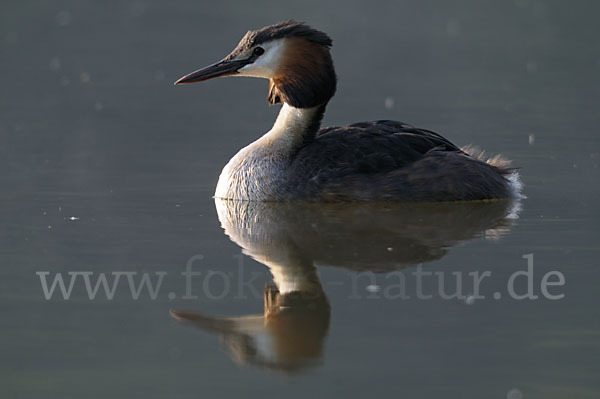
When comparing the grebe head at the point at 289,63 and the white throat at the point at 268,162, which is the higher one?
the grebe head at the point at 289,63

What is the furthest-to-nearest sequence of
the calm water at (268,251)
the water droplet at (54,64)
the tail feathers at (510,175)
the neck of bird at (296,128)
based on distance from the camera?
the water droplet at (54,64)
the tail feathers at (510,175)
the neck of bird at (296,128)
the calm water at (268,251)

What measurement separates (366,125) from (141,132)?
3.96 meters

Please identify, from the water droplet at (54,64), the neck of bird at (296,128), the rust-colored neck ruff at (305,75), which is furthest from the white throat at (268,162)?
the water droplet at (54,64)

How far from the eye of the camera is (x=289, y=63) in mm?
9445

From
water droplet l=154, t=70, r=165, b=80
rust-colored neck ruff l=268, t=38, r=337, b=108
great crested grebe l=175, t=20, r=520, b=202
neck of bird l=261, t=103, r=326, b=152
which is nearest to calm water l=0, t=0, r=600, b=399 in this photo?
water droplet l=154, t=70, r=165, b=80

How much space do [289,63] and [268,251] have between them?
2342mm

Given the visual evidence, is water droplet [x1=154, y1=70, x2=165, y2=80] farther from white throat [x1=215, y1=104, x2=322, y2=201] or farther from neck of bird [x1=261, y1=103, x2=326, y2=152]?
neck of bird [x1=261, y1=103, x2=326, y2=152]

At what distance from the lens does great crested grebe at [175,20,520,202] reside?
919cm

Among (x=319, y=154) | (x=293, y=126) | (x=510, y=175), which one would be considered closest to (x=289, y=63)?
(x=293, y=126)

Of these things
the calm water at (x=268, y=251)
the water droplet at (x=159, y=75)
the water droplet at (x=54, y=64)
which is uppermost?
the water droplet at (x=54, y=64)

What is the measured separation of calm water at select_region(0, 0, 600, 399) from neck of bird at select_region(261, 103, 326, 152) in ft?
2.31

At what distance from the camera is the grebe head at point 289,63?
31.0 feet

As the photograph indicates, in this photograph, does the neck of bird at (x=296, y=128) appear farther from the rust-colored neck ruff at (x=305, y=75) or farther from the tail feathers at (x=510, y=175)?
the tail feathers at (x=510, y=175)

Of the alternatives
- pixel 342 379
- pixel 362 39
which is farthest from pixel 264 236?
pixel 362 39
